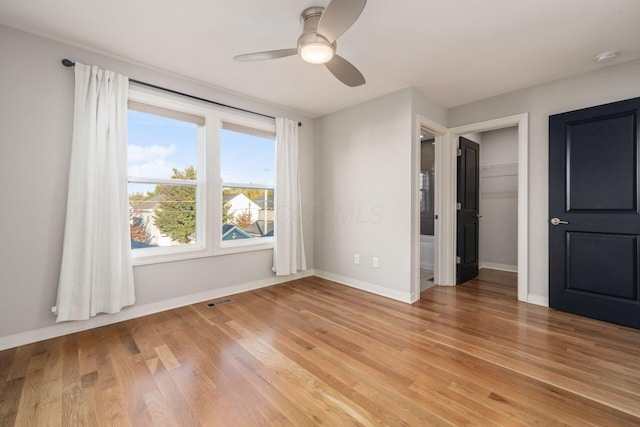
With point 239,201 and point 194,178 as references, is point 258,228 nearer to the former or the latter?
point 239,201

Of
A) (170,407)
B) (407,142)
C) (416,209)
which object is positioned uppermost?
(407,142)

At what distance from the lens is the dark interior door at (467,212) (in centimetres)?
386

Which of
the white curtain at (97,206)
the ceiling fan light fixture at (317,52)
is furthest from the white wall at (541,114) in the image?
the white curtain at (97,206)

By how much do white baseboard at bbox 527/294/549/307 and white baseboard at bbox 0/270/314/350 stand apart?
3136mm

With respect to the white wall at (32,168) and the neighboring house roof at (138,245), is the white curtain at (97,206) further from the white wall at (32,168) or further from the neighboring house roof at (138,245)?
the neighboring house roof at (138,245)

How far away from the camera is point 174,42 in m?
2.34

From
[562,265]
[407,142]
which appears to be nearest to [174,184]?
[407,142]

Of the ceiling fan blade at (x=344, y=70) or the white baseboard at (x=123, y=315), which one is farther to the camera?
the white baseboard at (x=123, y=315)

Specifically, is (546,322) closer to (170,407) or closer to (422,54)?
(422,54)

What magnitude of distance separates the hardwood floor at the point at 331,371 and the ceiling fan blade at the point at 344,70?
2185mm

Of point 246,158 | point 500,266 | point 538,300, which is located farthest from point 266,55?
point 500,266

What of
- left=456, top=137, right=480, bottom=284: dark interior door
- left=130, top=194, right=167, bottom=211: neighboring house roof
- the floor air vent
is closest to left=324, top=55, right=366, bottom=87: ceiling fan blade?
left=130, top=194, right=167, bottom=211: neighboring house roof

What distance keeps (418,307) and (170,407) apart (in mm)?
2459

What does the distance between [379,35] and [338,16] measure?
0.77 meters
